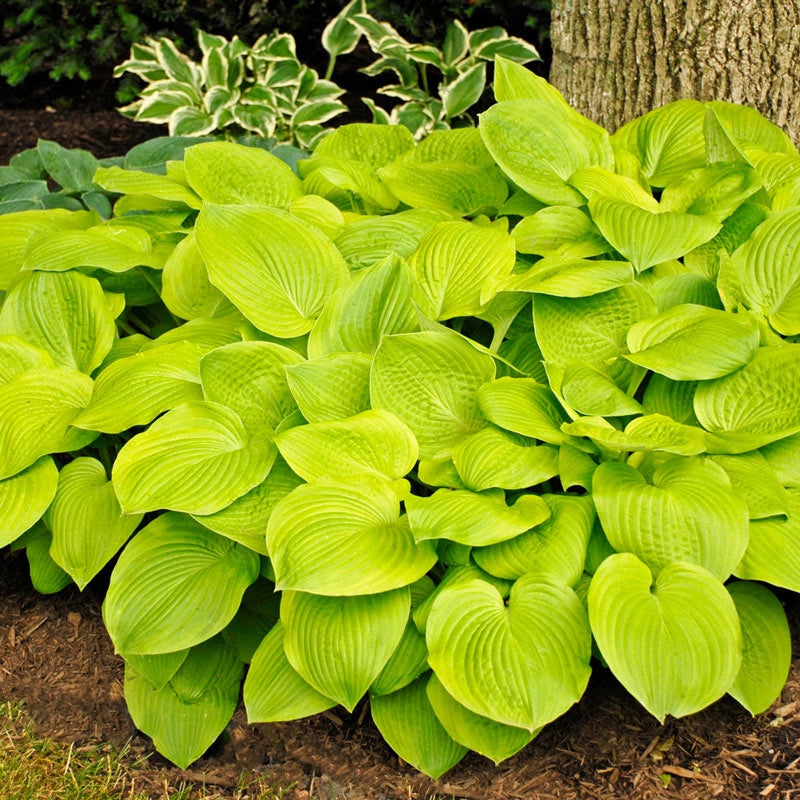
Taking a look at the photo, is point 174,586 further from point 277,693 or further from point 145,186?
point 145,186

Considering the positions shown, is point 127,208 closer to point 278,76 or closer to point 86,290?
point 86,290

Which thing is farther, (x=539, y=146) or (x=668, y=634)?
(x=539, y=146)

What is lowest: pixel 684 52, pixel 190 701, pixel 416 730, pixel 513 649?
pixel 190 701

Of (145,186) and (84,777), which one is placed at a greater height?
(145,186)

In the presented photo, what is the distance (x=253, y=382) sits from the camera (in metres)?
2.43

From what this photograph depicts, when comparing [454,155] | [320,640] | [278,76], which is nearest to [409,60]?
[278,76]

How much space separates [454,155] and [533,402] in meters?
1.20

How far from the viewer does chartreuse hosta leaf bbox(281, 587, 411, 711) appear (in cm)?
205

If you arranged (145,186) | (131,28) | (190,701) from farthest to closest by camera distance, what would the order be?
1. (131,28)
2. (145,186)
3. (190,701)

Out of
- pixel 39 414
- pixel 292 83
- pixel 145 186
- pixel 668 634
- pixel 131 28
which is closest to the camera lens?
pixel 668 634

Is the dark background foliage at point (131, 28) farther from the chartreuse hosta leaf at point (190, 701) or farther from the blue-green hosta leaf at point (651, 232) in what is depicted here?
the chartreuse hosta leaf at point (190, 701)

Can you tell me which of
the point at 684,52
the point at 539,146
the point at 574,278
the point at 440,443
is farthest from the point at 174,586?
the point at 684,52

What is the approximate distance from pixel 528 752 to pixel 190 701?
857mm

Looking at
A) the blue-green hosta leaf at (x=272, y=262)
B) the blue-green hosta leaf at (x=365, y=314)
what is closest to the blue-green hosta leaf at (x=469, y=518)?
the blue-green hosta leaf at (x=365, y=314)
